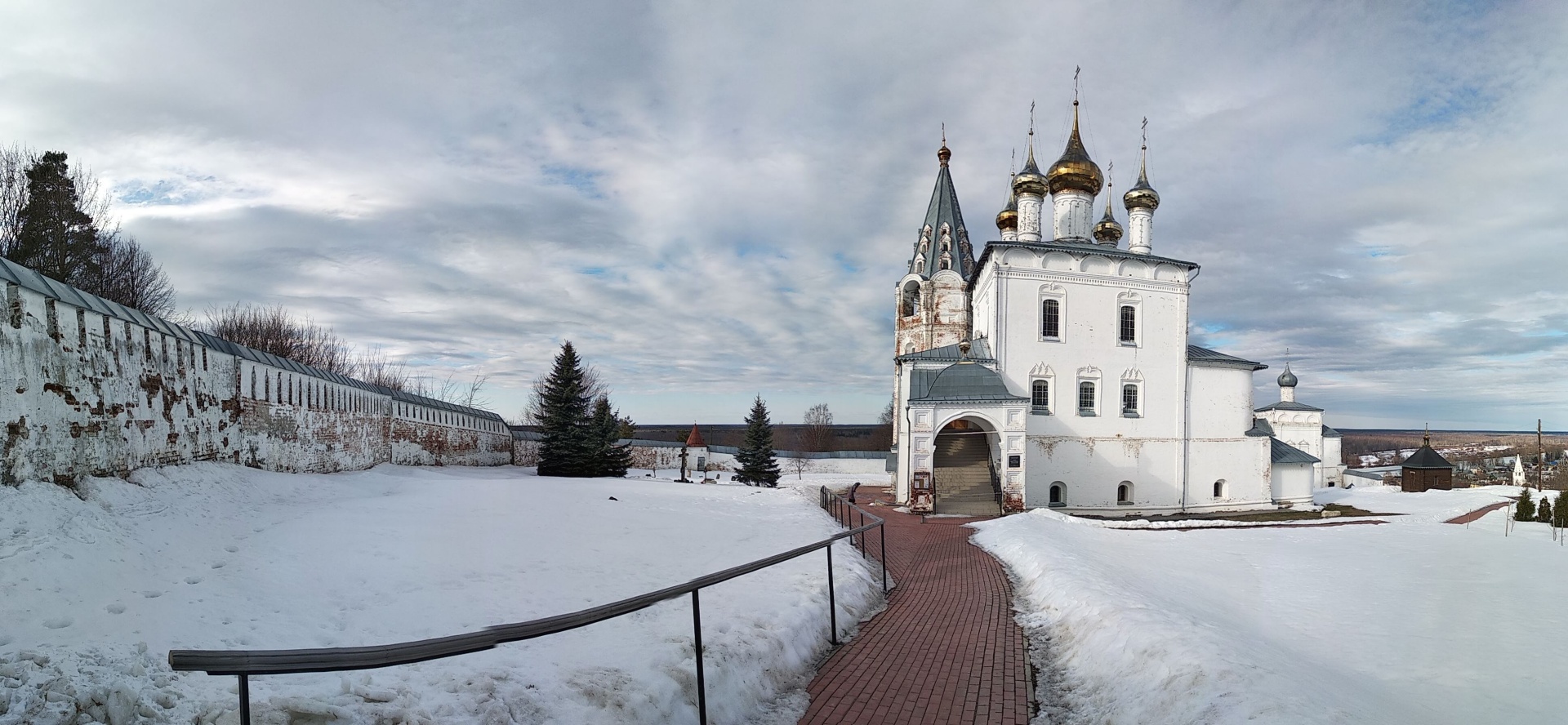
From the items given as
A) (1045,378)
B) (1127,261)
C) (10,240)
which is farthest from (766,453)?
(10,240)

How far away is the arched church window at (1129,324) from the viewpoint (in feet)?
81.1

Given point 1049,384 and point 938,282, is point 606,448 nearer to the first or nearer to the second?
point 1049,384

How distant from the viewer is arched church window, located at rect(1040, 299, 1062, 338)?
24.1 meters

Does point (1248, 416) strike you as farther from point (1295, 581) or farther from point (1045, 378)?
point (1295, 581)

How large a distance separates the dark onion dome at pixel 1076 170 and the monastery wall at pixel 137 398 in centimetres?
2468

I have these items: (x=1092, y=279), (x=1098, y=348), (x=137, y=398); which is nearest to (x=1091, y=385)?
(x=1098, y=348)

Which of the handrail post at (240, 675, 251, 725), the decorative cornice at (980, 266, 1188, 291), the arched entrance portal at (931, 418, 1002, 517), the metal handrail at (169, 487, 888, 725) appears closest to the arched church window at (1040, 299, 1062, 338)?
the decorative cornice at (980, 266, 1188, 291)

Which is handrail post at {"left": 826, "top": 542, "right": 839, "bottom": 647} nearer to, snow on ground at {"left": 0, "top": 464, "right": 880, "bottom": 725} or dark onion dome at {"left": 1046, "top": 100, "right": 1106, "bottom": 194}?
snow on ground at {"left": 0, "top": 464, "right": 880, "bottom": 725}

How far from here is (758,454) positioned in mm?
30141

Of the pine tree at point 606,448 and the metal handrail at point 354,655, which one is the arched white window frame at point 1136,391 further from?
the metal handrail at point 354,655

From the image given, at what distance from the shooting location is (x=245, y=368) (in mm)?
9531

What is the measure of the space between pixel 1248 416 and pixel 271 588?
2933cm

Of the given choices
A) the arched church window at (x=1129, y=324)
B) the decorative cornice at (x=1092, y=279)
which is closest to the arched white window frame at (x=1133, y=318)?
the arched church window at (x=1129, y=324)

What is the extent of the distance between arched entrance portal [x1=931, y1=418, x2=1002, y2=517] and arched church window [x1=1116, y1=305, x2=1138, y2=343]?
244 inches
